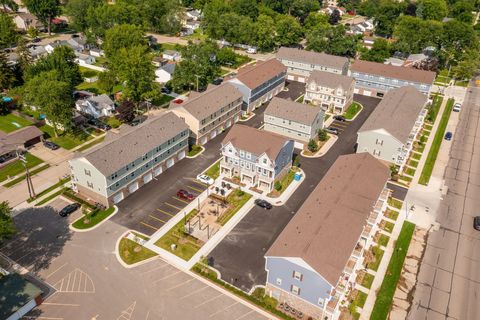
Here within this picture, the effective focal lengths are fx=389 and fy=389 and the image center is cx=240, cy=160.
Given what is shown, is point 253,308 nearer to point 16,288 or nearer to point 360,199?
point 360,199

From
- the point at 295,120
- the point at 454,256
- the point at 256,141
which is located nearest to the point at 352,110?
the point at 295,120

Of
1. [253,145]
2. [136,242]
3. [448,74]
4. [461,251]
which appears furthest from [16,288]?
[448,74]

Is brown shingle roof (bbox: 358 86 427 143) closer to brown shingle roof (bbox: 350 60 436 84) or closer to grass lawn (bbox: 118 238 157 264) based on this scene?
brown shingle roof (bbox: 350 60 436 84)

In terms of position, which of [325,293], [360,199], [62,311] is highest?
[360,199]

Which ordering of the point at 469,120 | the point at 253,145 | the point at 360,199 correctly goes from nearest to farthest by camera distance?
1. the point at 360,199
2. the point at 253,145
3. the point at 469,120

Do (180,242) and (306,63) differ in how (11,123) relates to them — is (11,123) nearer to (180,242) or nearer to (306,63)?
(180,242)

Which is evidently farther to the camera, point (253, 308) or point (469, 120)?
point (469, 120)
